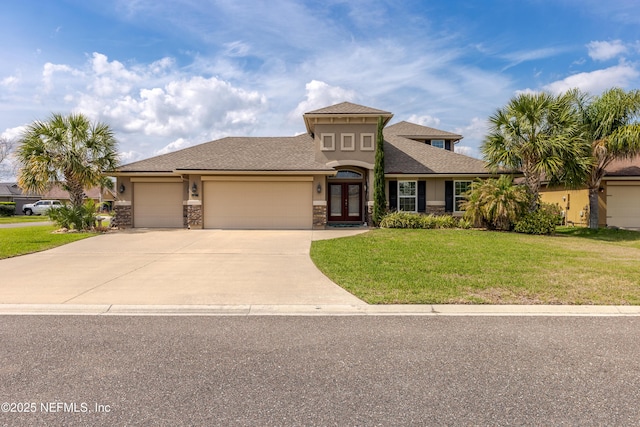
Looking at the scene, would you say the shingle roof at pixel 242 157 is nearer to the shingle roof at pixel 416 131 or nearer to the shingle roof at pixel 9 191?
the shingle roof at pixel 416 131

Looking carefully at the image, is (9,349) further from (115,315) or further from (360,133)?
(360,133)

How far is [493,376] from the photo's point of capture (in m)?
3.74

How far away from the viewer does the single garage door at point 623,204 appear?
19.5m

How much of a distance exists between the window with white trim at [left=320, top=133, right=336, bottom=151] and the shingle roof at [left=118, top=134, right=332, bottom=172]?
96cm

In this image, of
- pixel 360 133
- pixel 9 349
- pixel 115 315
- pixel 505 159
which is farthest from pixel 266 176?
pixel 9 349

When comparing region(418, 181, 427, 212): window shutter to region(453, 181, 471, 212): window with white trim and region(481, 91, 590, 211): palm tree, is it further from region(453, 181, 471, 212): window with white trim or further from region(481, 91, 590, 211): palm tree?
region(481, 91, 590, 211): palm tree

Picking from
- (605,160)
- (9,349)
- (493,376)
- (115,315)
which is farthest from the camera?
(605,160)

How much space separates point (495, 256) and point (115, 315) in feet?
31.2

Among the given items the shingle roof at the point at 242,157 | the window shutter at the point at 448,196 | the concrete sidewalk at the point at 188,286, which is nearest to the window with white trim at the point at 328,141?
the shingle roof at the point at 242,157

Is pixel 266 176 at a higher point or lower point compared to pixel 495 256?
higher

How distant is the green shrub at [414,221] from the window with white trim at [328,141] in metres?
4.74

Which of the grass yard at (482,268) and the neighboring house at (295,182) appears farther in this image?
the neighboring house at (295,182)

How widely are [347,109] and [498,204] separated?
350 inches

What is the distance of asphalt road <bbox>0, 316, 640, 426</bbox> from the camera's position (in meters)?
3.09
